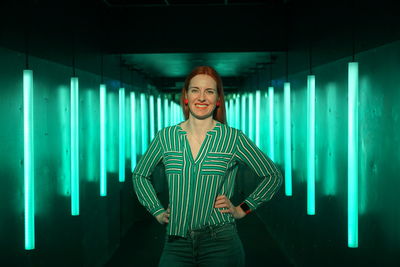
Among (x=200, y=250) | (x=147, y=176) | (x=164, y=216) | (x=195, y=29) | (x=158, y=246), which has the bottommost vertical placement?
(x=158, y=246)

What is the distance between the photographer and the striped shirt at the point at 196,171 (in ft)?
5.69

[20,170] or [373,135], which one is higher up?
[373,135]

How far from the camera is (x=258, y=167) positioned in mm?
1936

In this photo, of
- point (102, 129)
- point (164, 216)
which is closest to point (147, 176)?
point (164, 216)

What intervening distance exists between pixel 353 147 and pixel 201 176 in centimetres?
94

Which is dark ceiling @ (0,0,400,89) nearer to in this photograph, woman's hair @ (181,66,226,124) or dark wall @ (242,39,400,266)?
dark wall @ (242,39,400,266)

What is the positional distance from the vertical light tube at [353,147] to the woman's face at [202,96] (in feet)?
2.62

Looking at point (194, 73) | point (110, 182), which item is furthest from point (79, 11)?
point (194, 73)

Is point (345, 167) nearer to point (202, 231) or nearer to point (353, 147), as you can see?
point (353, 147)

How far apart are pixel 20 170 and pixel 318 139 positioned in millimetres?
2624

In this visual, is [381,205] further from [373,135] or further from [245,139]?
[245,139]

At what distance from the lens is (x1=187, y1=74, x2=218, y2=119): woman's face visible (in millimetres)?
1828

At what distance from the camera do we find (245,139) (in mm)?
1873

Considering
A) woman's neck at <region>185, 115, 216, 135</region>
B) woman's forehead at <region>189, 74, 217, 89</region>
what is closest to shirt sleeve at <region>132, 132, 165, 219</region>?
woman's neck at <region>185, 115, 216, 135</region>
